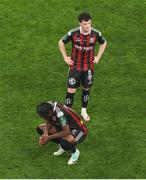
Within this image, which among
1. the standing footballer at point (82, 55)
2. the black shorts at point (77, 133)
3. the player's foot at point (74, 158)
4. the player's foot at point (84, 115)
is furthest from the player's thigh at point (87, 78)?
the player's foot at point (74, 158)

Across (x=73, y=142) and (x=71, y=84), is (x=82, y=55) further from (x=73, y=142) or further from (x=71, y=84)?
(x=73, y=142)

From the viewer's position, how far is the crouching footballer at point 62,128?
1084cm

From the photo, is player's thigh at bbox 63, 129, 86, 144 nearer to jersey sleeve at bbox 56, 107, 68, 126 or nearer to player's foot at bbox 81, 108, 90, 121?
jersey sleeve at bbox 56, 107, 68, 126

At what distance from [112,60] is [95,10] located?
8.48 ft

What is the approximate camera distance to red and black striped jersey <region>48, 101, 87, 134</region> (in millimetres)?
10867

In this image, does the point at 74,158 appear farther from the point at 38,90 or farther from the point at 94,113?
the point at 38,90

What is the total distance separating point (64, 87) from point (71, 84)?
1.41 meters

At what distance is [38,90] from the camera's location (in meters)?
13.6

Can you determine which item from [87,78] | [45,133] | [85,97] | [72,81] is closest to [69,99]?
[85,97]

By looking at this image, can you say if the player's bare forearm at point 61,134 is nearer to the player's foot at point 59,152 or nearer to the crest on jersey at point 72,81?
the player's foot at point 59,152

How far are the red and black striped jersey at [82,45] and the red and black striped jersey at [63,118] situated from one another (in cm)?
146

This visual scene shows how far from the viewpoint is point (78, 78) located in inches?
485

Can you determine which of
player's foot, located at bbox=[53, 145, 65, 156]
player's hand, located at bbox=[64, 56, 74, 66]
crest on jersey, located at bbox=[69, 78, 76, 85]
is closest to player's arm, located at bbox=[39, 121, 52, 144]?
player's foot, located at bbox=[53, 145, 65, 156]

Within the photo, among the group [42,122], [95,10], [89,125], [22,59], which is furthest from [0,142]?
[95,10]
